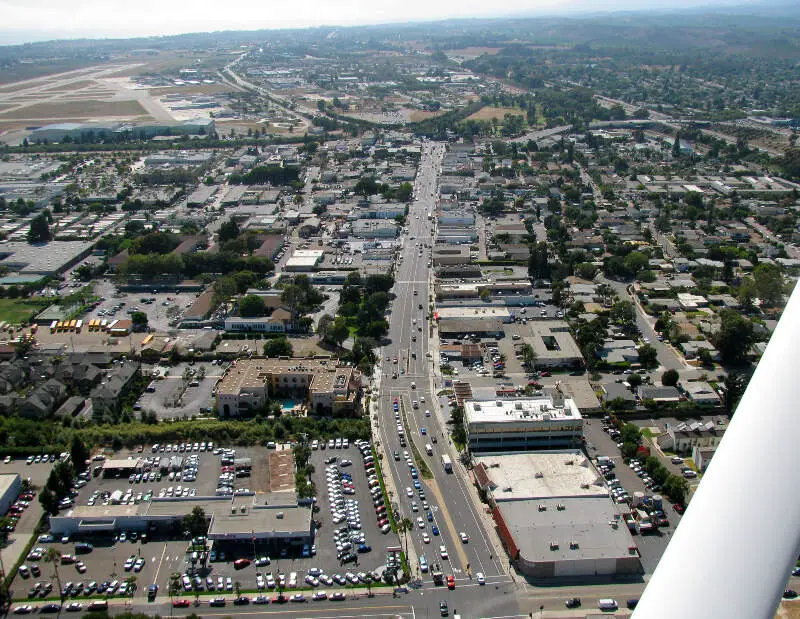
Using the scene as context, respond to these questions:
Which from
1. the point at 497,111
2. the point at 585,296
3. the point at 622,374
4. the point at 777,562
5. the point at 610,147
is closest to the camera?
the point at 777,562

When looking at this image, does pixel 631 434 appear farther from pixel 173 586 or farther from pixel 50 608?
pixel 50 608

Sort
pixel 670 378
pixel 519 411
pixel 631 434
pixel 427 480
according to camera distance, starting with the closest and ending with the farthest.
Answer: pixel 427 480 < pixel 631 434 < pixel 519 411 < pixel 670 378

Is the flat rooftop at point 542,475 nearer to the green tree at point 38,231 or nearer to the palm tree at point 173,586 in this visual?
the palm tree at point 173,586

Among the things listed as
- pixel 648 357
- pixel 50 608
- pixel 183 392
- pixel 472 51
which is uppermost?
pixel 50 608

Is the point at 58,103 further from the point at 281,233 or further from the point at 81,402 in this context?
the point at 81,402

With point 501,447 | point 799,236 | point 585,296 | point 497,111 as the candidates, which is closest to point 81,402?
point 501,447

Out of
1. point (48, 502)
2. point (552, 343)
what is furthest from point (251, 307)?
point (48, 502)

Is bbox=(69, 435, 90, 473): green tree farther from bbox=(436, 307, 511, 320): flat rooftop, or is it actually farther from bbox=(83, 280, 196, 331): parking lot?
bbox=(436, 307, 511, 320): flat rooftop

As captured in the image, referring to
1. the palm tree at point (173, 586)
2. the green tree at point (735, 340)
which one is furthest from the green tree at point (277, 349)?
the green tree at point (735, 340)
